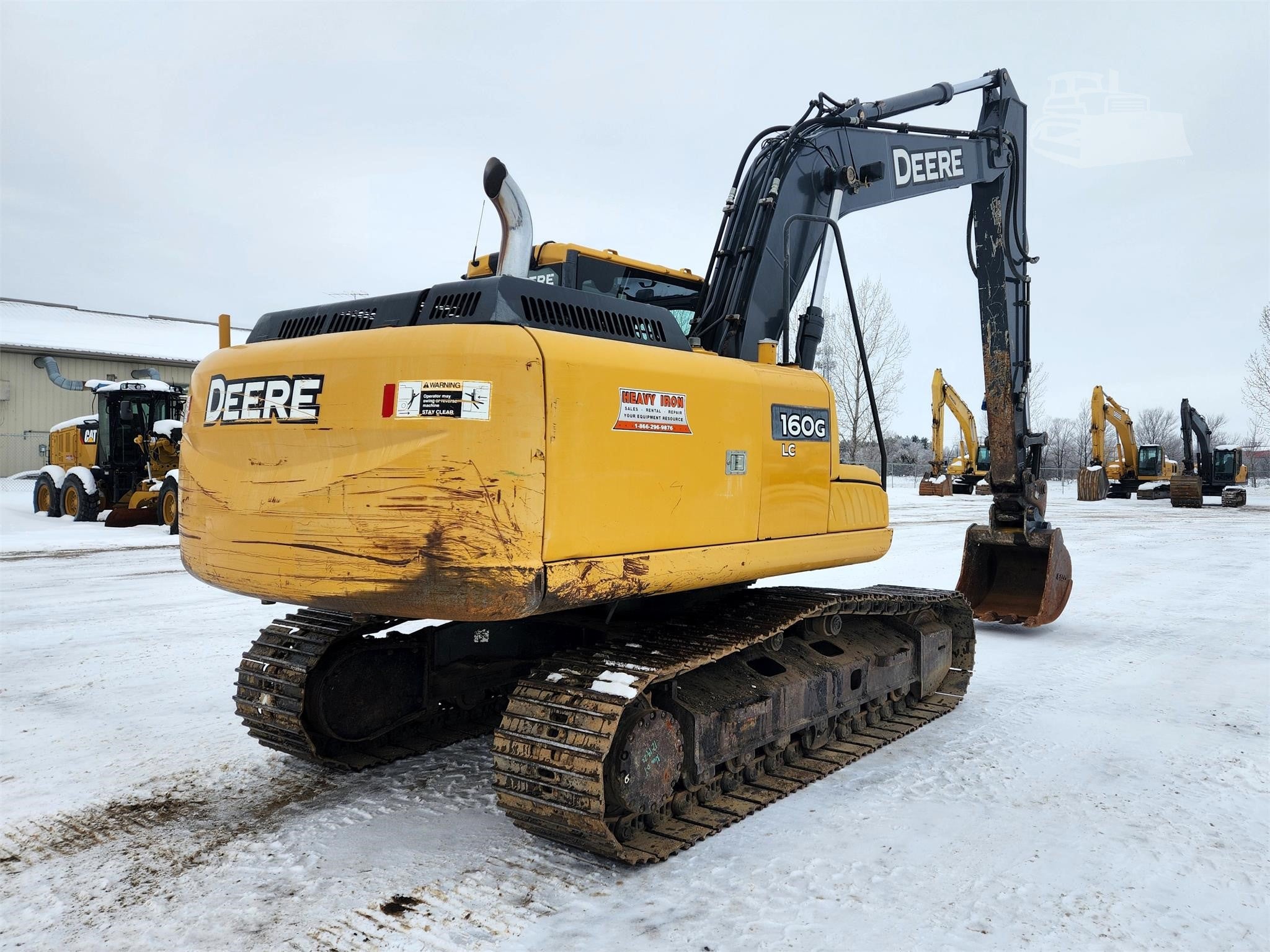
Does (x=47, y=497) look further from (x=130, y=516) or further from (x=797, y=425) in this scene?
(x=797, y=425)

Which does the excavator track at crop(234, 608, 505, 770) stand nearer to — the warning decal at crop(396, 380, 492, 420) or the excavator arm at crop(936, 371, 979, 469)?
the warning decal at crop(396, 380, 492, 420)

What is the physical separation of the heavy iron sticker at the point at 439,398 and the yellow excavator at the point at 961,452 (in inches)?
1329

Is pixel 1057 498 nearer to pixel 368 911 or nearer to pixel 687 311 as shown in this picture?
pixel 687 311

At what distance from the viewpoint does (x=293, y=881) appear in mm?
3318

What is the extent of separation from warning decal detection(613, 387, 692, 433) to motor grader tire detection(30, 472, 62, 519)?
762 inches

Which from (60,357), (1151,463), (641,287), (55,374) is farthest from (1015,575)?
(60,357)

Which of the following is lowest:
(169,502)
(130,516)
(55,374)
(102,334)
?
(130,516)

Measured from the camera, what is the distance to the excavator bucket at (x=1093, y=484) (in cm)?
3278

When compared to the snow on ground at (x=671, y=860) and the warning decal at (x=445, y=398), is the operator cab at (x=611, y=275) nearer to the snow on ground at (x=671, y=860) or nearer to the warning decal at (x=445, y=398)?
the warning decal at (x=445, y=398)

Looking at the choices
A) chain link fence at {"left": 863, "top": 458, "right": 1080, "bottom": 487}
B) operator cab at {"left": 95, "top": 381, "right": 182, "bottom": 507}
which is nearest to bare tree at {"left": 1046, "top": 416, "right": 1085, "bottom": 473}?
chain link fence at {"left": 863, "top": 458, "right": 1080, "bottom": 487}

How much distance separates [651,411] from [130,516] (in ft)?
55.0

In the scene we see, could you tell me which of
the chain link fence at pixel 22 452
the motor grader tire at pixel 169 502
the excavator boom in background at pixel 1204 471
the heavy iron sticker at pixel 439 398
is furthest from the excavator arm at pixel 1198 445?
the chain link fence at pixel 22 452

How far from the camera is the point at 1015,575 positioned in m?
8.62

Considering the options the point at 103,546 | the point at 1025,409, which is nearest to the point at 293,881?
the point at 1025,409
